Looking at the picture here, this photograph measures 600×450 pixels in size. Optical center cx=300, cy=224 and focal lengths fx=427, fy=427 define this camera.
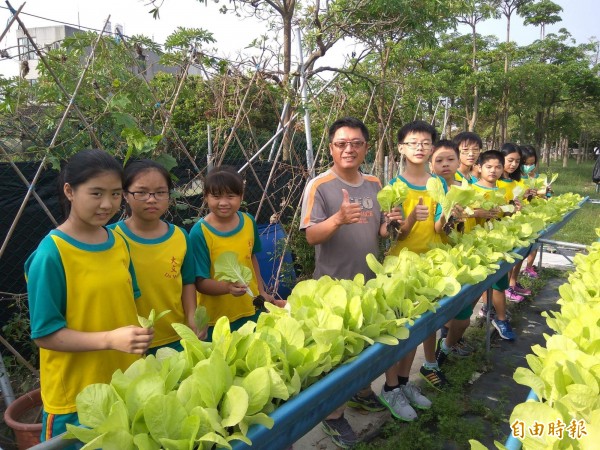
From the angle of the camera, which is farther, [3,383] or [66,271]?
[3,383]

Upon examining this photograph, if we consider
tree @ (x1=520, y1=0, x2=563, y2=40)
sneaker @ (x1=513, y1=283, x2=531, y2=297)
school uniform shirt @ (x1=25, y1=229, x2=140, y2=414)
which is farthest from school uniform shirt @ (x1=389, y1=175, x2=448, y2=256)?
tree @ (x1=520, y1=0, x2=563, y2=40)

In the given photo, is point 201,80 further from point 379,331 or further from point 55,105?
point 379,331

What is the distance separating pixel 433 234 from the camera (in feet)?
9.19

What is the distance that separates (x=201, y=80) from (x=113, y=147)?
98cm

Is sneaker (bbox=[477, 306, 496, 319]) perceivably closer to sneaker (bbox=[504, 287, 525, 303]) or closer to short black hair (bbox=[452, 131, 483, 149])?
sneaker (bbox=[504, 287, 525, 303])

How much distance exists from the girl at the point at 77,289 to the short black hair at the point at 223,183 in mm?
646

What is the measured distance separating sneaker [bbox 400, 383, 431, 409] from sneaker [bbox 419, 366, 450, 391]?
0.27 meters

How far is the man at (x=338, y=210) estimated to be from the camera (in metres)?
2.41

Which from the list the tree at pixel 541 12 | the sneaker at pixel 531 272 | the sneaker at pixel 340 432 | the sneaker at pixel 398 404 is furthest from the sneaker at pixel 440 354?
the tree at pixel 541 12

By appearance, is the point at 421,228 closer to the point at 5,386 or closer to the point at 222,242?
the point at 222,242

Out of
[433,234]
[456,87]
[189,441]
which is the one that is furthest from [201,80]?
[456,87]

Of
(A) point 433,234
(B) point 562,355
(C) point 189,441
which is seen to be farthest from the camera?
(A) point 433,234

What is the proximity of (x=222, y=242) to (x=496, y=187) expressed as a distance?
2631mm

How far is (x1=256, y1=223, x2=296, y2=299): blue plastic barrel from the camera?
3.93m
